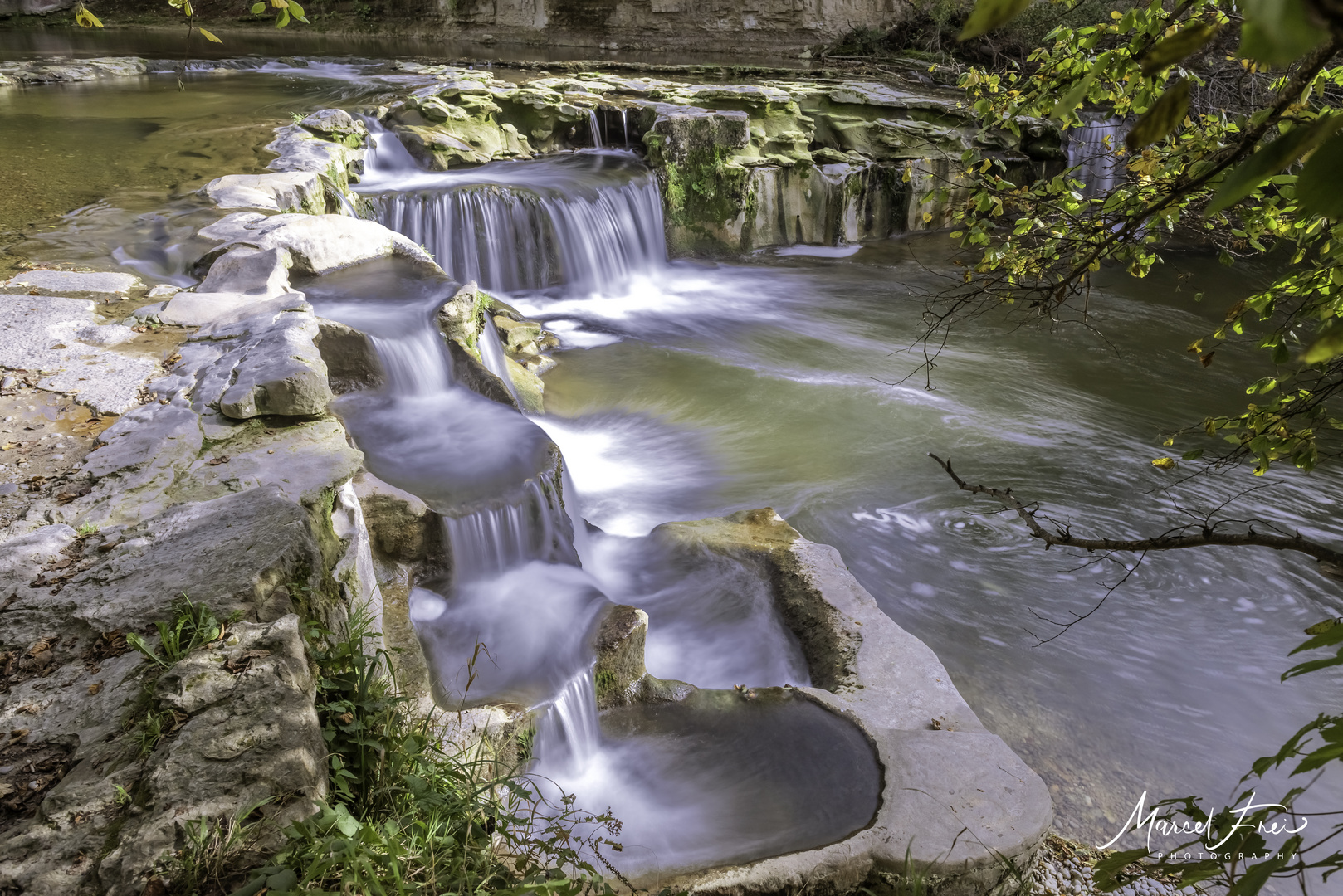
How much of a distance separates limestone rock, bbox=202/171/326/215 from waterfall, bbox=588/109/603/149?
15.8 ft

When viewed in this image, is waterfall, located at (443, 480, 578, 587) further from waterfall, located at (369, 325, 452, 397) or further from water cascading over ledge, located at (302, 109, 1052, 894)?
waterfall, located at (369, 325, 452, 397)

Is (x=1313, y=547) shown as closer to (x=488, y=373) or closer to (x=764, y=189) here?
(x=488, y=373)

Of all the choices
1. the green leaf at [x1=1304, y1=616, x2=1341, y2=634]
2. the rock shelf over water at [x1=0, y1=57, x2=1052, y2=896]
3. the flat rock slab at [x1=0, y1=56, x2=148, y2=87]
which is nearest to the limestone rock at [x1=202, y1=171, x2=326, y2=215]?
the rock shelf over water at [x1=0, y1=57, x2=1052, y2=896]

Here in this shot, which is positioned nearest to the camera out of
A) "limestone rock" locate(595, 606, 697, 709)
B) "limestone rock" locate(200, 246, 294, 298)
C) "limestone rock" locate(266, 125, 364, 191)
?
"limestone rock" locate(595, 606, 697, 709)

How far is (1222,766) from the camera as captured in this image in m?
3.99

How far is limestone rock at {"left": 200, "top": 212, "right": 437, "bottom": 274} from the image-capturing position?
5.78 metres

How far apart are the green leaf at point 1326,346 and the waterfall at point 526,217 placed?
8.71m

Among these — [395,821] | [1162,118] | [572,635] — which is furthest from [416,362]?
[1162,118]

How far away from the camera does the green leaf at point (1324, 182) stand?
2.03ft

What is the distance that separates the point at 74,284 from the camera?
16.2 ft

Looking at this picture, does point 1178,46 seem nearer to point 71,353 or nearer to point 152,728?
point 152,728

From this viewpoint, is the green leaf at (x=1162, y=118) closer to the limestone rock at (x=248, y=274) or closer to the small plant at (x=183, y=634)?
the small plant at (x=183, y=634)

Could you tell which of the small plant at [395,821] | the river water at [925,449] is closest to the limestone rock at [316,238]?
the river water at [925,449]

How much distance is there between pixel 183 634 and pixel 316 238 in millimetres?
4264
